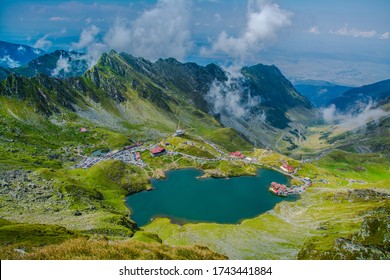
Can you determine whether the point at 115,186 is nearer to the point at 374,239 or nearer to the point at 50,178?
the point at 50,178

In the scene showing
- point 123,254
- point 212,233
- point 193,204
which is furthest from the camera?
point 193,204

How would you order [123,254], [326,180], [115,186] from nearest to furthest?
1. [123,254]
2. [115,186]
3. [326,180]

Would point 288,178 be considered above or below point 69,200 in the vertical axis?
above

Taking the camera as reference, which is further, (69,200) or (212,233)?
(69,200)

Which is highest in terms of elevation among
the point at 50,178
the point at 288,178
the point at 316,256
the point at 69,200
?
the point at 288,178

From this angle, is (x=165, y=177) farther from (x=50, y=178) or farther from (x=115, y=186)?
(x=50, y=178)
